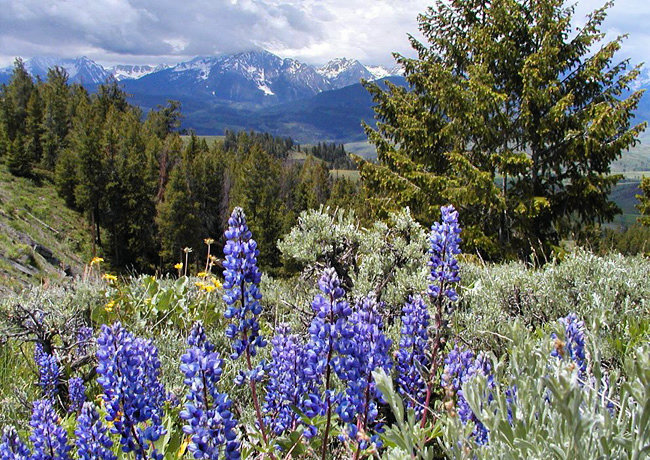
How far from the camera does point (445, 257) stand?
8.89 feet

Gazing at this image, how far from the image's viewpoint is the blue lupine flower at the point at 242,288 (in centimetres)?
197

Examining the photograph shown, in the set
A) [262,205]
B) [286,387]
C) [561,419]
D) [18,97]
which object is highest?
[18,97]

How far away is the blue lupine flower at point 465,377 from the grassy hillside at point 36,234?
13671mm

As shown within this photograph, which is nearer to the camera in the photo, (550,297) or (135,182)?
(550,297)

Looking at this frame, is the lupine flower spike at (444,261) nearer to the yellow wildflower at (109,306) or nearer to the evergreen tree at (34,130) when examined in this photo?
the yellow wildflower at (109,306)

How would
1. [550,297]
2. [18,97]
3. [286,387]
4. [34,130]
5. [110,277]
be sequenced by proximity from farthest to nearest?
[18,97] → [34,130] → [110,277] → [550,297] → [286,387]

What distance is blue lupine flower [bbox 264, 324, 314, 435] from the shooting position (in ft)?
7.20

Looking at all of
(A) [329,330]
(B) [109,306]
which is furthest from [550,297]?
(B) [109,306]

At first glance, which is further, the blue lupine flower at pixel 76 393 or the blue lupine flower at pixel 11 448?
the blue lupine flower at pixel 76 393

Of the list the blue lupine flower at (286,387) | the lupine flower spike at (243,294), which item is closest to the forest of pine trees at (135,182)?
the blue lupine flower at (286,387)

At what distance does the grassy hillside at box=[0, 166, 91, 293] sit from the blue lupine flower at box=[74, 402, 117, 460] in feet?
42.7

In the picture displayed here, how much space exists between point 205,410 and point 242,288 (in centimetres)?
54

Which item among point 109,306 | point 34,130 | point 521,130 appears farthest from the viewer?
point 34,130

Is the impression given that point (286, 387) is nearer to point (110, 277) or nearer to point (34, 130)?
point (110, 277)
